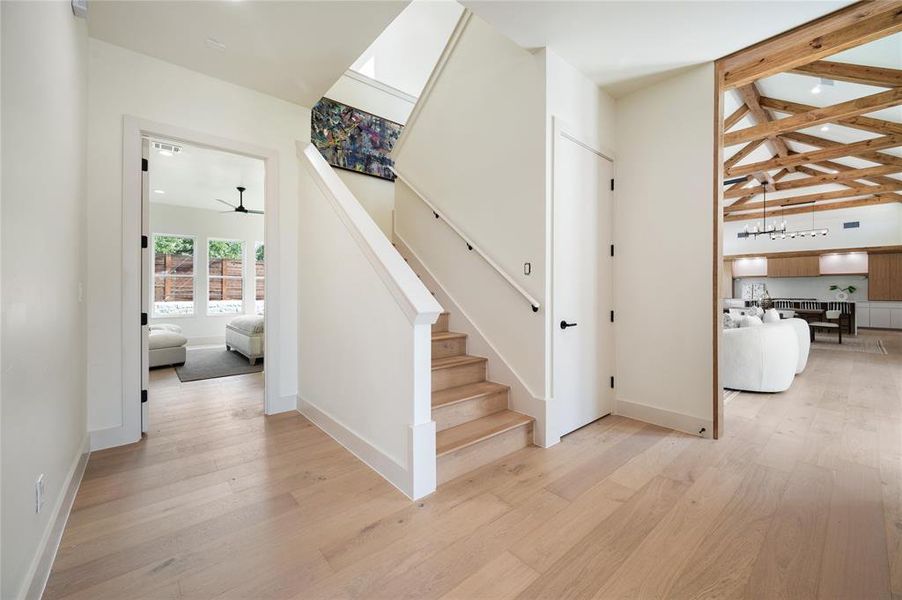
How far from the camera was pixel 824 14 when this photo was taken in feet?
7.50

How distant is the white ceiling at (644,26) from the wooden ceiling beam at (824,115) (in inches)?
61.1

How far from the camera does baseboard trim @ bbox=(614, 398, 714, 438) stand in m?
2.85

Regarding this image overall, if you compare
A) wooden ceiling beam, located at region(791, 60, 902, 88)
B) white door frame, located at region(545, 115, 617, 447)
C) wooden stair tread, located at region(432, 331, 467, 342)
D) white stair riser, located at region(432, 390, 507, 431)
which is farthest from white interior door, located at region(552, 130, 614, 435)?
wooden ceiling beam, located at region(791, 60, 902, 88)

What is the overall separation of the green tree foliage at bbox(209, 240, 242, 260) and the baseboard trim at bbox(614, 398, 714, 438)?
8.67 m

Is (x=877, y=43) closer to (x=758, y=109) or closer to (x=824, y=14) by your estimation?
(x=758, y=109)

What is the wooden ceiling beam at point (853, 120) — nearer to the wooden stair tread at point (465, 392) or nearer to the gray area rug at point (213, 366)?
the wooden stair tread at point (465, 392)

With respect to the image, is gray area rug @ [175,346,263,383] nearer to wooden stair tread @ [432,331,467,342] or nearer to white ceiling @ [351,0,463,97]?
wooden stair tread @ [432,331,467,342]

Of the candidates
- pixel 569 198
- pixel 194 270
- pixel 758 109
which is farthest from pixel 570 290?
pixel 194 270

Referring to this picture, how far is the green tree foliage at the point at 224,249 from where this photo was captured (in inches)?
322

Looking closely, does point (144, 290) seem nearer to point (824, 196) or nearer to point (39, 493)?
point (39, 493)

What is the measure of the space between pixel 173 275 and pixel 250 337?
3.88 m

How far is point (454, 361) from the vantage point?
118 inches

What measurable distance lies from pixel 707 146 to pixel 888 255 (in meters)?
11.6

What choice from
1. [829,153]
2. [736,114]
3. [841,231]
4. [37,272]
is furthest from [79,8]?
[841,231]
